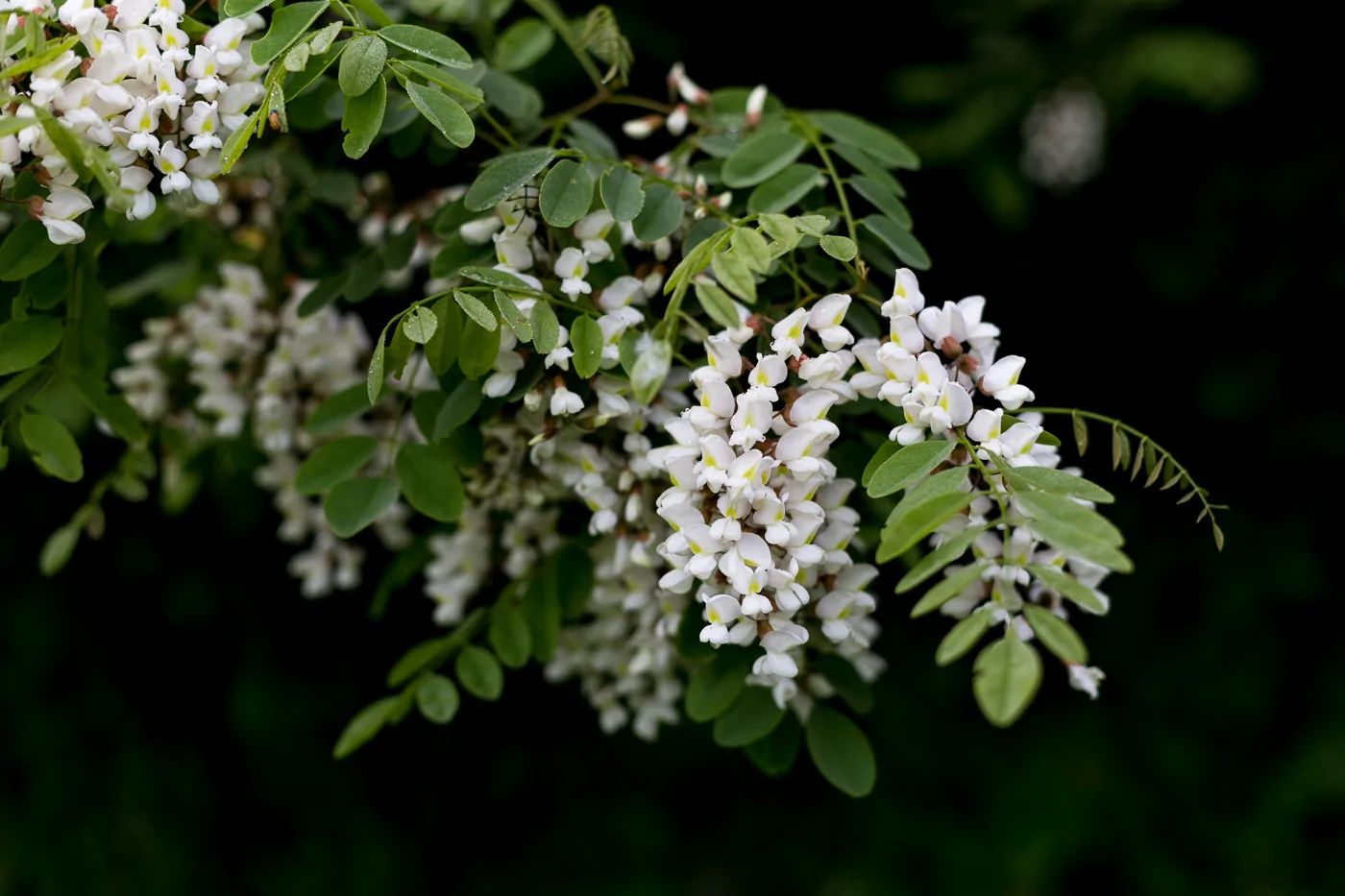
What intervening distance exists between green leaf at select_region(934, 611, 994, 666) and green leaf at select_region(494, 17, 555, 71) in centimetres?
72

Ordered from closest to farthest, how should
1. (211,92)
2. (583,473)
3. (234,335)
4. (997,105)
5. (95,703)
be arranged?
(211,92), (583,473), (234,335), (997,105), (95,703)

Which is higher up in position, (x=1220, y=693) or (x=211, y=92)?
(x=211, y=92)

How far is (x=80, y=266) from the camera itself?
1010 mm

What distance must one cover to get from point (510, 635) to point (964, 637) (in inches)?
19.8

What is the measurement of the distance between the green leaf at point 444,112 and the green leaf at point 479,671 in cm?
47

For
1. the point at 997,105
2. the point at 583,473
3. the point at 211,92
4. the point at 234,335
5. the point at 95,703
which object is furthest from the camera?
the point at 95,703

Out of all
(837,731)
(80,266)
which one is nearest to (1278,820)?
(837,731)

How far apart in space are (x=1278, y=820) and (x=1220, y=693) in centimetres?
24

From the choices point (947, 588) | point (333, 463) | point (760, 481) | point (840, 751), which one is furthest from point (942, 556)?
point (333, 463)

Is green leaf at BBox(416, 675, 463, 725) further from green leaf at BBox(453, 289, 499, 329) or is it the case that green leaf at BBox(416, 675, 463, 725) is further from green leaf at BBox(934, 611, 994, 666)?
green leaf at BBox(934, 611, 994, 666)

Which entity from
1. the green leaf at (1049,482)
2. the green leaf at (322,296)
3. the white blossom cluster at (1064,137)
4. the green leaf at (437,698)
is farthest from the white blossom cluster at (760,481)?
the white blossom cluster at (1064,137)

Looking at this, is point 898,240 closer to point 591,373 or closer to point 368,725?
point 591,373

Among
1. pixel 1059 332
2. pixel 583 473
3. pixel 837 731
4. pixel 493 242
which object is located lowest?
pixel 1059 332

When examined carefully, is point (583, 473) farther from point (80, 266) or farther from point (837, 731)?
point (80, 266)
